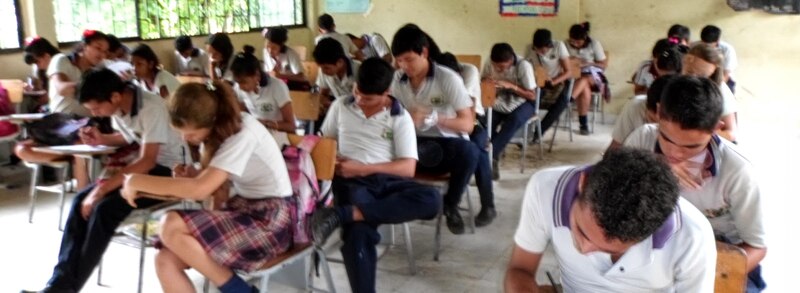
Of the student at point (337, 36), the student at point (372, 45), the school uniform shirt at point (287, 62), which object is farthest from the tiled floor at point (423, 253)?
the student at point (372, 45)

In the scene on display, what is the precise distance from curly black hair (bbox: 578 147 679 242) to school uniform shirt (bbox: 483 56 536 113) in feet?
11.8

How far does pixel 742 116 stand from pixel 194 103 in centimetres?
588

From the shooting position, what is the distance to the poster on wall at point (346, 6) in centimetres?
785

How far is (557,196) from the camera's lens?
1.44m

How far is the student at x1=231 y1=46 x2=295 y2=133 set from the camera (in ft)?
12.4

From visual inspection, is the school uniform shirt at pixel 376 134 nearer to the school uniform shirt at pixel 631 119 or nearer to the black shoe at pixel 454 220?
the black shoe at pixel 454 220

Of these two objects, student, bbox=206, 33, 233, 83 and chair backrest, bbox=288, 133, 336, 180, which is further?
student, bbox=206, 33, 233, 83

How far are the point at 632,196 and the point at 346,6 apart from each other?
7.11m

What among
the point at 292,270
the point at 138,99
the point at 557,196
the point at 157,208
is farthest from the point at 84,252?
the point at 557,196


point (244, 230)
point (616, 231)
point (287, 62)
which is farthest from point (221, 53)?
point (616, 231)

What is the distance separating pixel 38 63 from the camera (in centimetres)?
485

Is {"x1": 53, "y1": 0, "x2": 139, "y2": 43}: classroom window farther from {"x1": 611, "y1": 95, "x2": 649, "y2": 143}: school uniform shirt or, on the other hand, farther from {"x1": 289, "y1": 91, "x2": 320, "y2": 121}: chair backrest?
{"x1": 611, "y1": 95, "x2": 649, "y2": 143}: school uniform shirt

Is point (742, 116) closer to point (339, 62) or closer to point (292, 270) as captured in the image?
point (339, 62)

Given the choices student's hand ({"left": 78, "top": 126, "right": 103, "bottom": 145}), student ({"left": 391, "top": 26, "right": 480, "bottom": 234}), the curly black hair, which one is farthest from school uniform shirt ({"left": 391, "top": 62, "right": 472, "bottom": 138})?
the curly black hair
